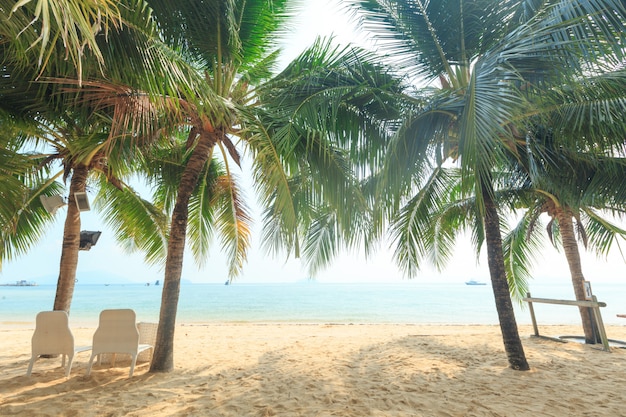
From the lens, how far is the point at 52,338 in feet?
14.4

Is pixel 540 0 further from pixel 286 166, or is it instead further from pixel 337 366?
pixel 337 366

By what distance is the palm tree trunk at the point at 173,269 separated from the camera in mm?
4691

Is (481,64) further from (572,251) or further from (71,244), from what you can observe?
(71,244)

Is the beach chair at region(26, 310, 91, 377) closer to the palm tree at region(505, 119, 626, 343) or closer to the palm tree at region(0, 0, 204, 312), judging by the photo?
the palm tree at region(0, 0, 204, 312)

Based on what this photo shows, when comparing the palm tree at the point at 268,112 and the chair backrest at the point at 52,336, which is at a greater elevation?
the palm tree at the point at 268,112

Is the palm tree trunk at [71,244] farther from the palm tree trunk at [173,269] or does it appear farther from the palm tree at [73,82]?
the palm tree trunk at [173,269]

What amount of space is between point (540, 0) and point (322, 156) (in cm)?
318

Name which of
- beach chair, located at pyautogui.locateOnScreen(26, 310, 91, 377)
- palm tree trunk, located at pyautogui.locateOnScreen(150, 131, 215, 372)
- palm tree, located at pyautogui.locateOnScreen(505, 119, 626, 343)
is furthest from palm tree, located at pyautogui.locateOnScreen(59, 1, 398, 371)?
palm tree, located at pyautogui.locateOnScreen(505, 119, 626, 343)

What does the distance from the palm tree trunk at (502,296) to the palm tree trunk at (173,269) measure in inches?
158

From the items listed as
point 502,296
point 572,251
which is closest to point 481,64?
point 502,296

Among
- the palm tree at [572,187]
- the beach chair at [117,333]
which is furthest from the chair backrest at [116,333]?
the palm tree at [572,187]

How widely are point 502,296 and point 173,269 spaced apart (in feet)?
15.0

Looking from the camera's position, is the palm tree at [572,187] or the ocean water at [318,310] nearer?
the palm tree at [572,187]

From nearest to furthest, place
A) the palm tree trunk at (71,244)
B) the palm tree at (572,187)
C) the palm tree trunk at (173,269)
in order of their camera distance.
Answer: the palm tree trunk at (173,269)
the palm tree at (572,187)
the palm tree trunk at (71,244)
